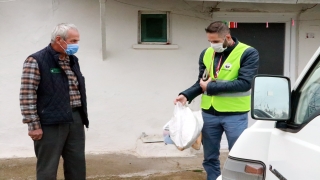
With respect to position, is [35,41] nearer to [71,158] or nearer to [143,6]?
[143,6]

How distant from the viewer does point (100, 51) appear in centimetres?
595

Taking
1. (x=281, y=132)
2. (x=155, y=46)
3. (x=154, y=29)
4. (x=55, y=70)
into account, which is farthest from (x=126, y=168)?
(x=281, y=132)

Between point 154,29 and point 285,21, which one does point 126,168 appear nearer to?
point 154,29

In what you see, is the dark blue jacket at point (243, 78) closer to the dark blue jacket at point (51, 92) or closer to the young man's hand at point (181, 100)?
the young man's hand at point (181, 100)

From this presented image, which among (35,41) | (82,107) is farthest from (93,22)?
(82,107)

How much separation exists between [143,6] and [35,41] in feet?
5.26

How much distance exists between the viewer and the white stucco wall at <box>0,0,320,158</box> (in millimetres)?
5852

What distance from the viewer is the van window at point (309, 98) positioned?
2061 mm

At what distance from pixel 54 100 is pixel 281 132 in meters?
2.16

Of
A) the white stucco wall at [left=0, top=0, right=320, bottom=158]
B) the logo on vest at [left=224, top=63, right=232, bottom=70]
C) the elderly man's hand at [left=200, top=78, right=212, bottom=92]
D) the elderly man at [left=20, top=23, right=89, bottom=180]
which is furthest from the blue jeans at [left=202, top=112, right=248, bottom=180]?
the white stucco wall at [left=0, top=0, right=320, bottom=158]

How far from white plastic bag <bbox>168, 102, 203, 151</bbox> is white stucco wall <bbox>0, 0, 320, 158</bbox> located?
249 cm

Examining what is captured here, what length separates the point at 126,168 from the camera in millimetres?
5555

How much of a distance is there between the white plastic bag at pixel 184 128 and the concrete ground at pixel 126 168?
173 cm

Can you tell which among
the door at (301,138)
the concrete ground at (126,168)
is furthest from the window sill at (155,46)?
the door at (301,138)
